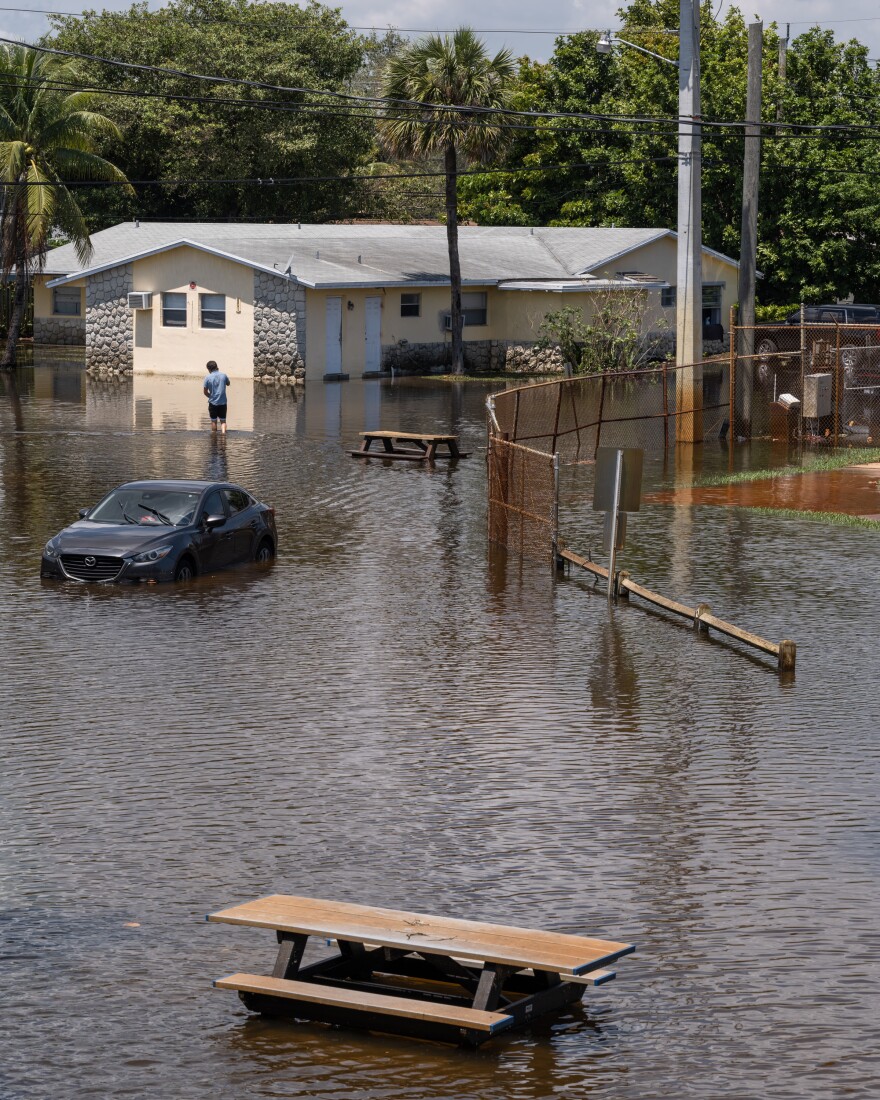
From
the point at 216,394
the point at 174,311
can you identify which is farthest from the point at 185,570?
the point at 174,311

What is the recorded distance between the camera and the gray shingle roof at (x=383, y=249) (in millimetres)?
54281

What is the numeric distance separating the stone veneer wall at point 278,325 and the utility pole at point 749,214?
1750cm

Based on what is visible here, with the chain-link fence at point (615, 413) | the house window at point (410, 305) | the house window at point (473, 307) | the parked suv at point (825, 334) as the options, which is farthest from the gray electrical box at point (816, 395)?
the house window at point (473, 307)

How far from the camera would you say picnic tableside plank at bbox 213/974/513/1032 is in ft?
26.1

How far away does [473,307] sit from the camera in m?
59.5

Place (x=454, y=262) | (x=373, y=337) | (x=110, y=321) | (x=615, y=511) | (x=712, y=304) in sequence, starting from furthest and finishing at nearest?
(x=712, y=304) → (x=110, y=321) → (x=373, y=337) → (x=454, y=262) → (x=615, y=511)

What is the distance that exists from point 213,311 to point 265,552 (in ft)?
107

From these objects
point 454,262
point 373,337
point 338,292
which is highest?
point 454,262

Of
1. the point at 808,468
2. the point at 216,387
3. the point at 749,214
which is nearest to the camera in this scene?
the point at 808,468

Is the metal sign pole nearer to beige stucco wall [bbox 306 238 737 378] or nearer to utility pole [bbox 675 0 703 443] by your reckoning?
utility pole [bbox 675 0 703 443]

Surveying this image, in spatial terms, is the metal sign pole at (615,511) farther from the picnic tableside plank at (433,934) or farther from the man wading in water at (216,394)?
the man wading in water at (216,394)

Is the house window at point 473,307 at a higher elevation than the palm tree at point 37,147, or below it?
below

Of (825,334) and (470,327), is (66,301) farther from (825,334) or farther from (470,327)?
(825,334)

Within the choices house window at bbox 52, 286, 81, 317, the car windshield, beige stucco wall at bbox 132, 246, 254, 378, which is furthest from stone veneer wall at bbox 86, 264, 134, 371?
the car windshield
